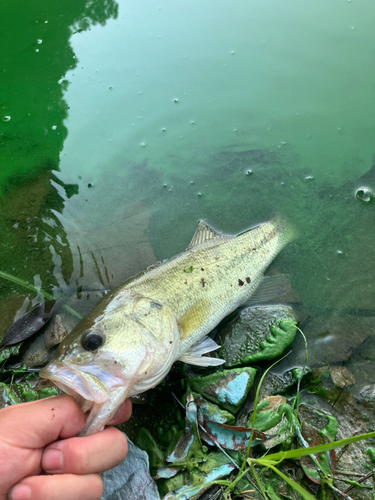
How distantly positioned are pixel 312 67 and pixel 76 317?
4.15 meters

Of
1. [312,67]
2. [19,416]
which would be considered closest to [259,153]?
[312,67]

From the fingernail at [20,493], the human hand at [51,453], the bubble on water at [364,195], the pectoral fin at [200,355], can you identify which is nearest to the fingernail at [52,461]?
the human hand at [51,453]

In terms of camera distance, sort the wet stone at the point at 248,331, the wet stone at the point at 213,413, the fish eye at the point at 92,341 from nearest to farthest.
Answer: the fish eye at the point at 92,341
the wet stone at the point at 213,413
the wet stone at the point at 248,331

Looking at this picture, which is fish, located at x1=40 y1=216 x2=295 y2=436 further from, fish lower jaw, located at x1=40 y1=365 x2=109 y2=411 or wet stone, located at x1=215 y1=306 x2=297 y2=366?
wet stone, located at x1=215 y1=306 x2=297 y2=366

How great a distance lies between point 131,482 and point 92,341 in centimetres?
106

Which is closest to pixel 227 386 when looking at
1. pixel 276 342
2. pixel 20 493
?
pixel 276 342

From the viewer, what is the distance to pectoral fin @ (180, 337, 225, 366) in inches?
94.7

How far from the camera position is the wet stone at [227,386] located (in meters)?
2.44

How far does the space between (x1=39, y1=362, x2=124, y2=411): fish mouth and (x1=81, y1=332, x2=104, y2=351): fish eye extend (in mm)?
148

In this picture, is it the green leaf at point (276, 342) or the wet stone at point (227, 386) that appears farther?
the green leaf at point (276, 342)

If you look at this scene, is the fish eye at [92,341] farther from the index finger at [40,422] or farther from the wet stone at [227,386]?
the wet stone at [227,386]

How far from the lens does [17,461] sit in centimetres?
146

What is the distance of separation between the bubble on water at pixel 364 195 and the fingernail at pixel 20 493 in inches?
138

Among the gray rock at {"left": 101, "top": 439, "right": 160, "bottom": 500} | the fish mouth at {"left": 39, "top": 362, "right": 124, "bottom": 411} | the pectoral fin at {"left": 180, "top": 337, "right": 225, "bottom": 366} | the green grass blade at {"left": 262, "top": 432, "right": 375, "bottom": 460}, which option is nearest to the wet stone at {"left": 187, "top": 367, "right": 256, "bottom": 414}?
the pectoral fin at {"left": 180, "top": 337, "right": 225, "bottom": 366}
